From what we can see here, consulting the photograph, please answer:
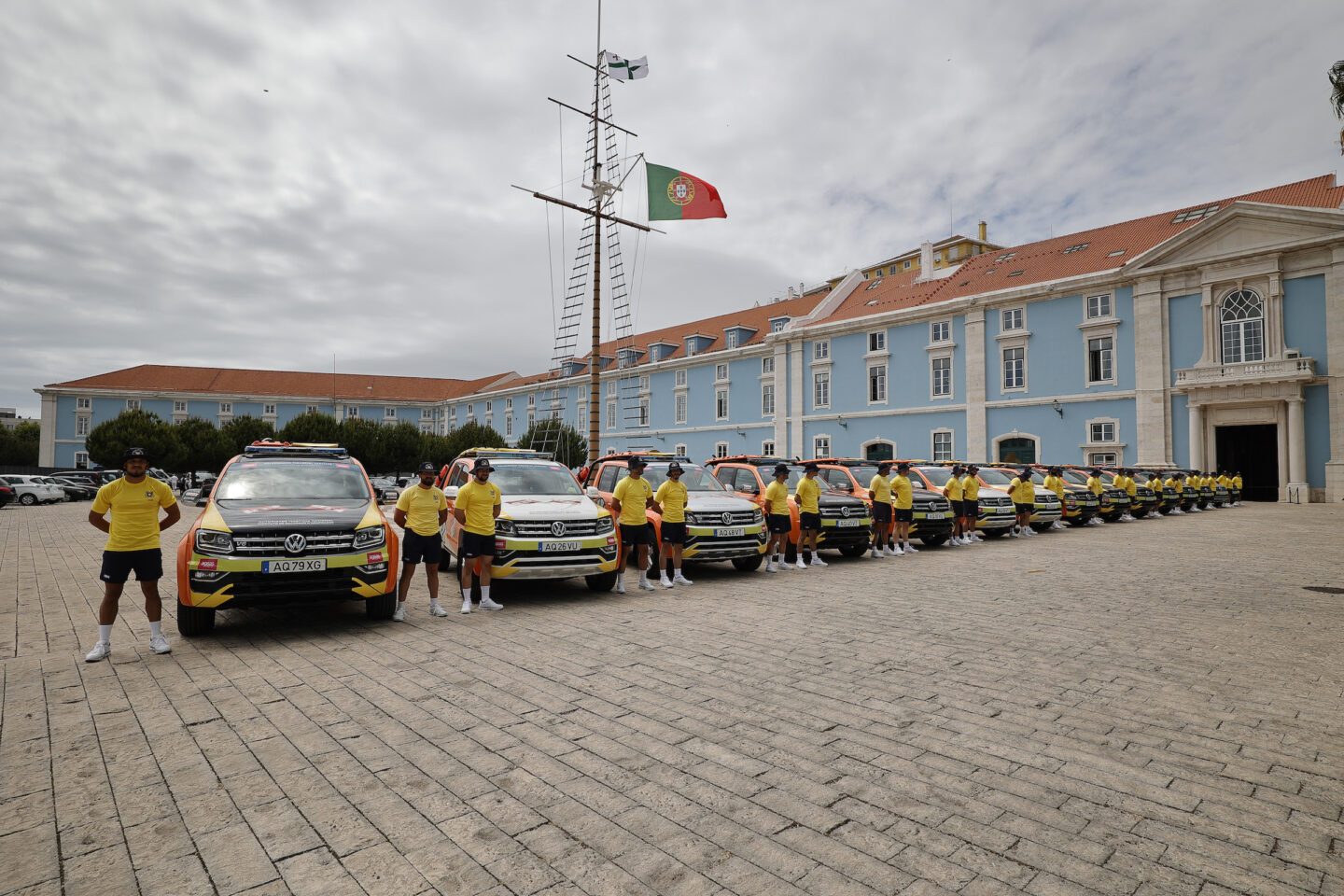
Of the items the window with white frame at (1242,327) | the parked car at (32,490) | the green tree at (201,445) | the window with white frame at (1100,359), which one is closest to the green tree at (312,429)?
the green tree at (201,445)

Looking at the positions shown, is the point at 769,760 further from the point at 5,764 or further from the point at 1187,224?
the point at 1187,224

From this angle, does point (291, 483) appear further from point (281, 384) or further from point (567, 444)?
point (281, 384)

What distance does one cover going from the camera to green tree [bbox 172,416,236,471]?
2267 inches

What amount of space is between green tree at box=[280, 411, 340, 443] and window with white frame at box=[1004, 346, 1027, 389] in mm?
50272

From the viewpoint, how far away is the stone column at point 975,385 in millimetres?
37781

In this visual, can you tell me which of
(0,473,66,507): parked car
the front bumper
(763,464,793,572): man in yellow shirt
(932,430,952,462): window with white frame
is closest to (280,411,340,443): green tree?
(0,473,66,507): parked car

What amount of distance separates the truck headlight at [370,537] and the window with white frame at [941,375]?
37128mm

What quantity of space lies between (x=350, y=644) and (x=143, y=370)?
8979 centimetres

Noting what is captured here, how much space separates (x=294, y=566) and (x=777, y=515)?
23.2 ft

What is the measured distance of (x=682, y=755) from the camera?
12.8ft

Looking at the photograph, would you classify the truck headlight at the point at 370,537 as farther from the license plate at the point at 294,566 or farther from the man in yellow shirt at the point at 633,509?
the man in yellow shirt at the point at 633,509

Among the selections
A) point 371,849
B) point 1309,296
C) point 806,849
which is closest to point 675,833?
point 806,849

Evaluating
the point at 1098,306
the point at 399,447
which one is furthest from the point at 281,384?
the point at 1098,306

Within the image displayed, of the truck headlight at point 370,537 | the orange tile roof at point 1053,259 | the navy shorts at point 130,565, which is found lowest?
the navy shorts at point 130,565
